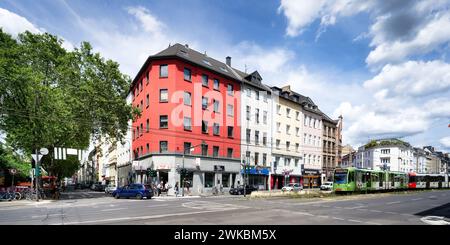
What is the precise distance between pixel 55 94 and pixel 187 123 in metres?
15.7

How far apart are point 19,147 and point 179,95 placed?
18038 millimetres

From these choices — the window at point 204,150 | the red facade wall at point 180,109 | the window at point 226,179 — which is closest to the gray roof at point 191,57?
the red facade wall at point 180,109

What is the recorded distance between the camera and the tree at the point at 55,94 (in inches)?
1162

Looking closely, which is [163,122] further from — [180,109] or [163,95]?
[163,95]

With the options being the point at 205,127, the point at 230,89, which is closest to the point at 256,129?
the point at 230,89

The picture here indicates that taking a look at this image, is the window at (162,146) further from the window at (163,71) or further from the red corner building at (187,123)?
the window at (163,71)

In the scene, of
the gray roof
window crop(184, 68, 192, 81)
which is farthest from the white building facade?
window crop(184, 68, 192, 81)

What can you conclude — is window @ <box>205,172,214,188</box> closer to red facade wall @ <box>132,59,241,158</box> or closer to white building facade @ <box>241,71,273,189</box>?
red facade wall @ <box>132,59,241,158</box>

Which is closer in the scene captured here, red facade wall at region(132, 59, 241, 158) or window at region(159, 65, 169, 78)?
red facade wall at region(132, 59, 241, 158)

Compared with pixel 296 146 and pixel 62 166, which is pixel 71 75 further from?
pixel 296 146

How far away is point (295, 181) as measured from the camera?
2306 inches

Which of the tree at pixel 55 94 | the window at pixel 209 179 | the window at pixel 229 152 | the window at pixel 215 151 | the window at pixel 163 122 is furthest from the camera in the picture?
the window at pixel 229 152

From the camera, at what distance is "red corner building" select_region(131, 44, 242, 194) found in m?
39.7
